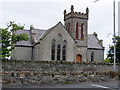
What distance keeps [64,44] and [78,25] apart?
A: 773 centimetres

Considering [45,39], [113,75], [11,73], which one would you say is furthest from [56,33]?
[11,73]

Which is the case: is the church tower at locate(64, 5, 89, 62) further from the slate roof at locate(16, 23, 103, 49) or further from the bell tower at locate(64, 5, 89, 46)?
the slate roof at locate(16, 23, 103, 49)

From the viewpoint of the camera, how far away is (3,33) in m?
33.1

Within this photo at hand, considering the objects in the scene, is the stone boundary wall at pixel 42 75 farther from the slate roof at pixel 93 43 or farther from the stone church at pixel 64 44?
the slate roof at pixel 93 43

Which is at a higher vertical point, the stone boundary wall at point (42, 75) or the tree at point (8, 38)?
the tree at point (8, 38)

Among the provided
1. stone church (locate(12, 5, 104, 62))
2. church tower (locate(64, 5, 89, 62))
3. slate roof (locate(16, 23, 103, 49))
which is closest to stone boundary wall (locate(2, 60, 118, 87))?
stone church (locate(12, 5, 104, 62))

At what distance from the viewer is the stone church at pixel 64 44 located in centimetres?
4444

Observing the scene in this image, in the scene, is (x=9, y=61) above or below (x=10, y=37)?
below

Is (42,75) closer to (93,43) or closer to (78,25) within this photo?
(78,25)

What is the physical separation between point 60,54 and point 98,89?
32.2m

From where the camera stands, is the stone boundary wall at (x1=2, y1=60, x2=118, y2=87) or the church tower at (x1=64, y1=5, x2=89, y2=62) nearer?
the stone boundary wall at (x1=2, y1=60, x2=118, y2=87)

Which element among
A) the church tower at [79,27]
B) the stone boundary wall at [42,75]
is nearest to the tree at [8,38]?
the stone boundary wall at [42,75]

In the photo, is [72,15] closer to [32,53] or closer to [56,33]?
[56,33]

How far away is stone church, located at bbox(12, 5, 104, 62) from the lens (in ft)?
146
